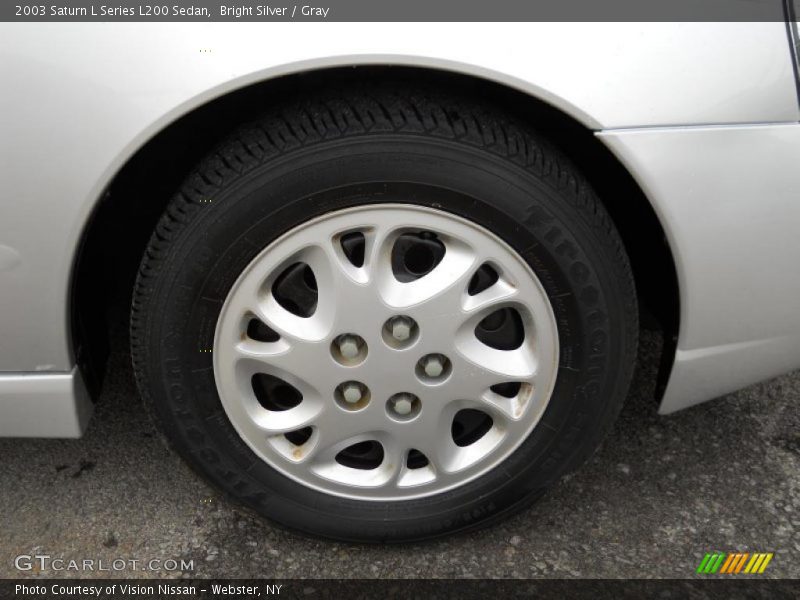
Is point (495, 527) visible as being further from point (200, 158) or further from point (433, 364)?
point (200, 158)

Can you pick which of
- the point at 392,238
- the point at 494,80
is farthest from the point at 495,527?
the point at 494,80

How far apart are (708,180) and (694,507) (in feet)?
2.97

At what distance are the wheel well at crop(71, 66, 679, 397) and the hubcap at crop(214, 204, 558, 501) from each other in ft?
0.88

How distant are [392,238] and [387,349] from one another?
0.75 feet

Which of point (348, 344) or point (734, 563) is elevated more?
point (348, 344)

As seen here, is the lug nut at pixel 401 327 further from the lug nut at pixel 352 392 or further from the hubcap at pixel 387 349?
the lug nut at pixel 352 392

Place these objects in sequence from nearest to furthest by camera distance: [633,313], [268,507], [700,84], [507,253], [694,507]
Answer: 1. [700,84]
2. [507,253]
3. [633,313]
4. [268,507]
5. [694,507]

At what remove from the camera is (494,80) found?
1.42 m

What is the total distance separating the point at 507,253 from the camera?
5.17ft

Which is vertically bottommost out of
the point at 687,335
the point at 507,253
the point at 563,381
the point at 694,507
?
the point at 694,507

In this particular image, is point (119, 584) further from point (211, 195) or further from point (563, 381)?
point (563, 381)

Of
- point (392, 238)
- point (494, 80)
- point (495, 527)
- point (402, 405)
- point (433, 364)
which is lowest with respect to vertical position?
point (495, 527)

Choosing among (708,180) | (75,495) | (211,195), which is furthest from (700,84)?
(75,495)
